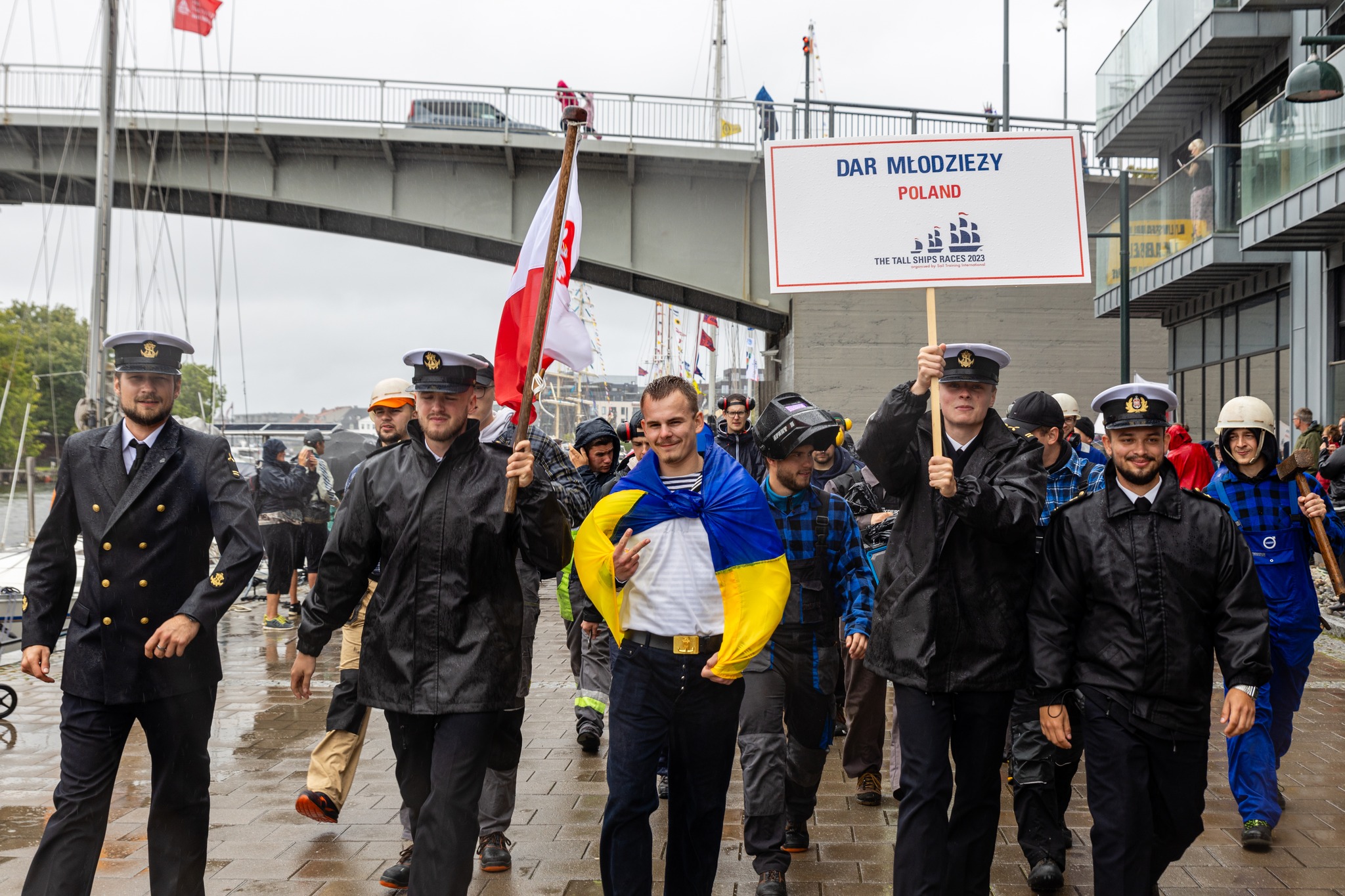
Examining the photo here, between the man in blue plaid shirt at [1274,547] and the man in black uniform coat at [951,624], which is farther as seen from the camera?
the man in blue plaid shirt at [1274,547]

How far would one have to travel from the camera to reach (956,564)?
14.4 ft

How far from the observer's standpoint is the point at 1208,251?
18.6 meters

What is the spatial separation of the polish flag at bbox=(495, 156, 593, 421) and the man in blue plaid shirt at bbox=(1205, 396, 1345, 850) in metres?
3.13

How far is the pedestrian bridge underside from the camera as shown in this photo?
23.1 metres

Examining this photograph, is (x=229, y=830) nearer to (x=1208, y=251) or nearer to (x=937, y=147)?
(x=937, y=147)

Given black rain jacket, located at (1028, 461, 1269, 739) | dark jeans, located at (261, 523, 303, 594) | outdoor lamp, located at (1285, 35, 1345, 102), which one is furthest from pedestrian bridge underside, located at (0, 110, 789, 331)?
black rain jacket, located at (1028, 461, 1269, 739)

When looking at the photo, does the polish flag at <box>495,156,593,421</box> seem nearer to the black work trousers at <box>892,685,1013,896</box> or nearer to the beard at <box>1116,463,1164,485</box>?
the black work trousers at <box>892,685,1013,896</box>

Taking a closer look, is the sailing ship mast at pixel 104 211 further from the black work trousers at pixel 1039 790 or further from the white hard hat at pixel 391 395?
the black work trousers at pixel 1039 790

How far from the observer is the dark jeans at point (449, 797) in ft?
13.5

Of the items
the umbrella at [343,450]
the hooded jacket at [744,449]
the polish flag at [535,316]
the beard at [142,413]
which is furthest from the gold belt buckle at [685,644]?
the umbrella at [343,450]

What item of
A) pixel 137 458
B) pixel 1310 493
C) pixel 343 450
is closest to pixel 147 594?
pixel 137 458

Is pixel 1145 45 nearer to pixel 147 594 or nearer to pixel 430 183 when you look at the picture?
pixel 430 183

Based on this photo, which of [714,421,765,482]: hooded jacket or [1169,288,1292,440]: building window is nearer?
[714,421,765,482]: hooded jacket

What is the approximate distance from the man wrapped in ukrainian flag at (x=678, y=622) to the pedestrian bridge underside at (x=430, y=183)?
1949cm
